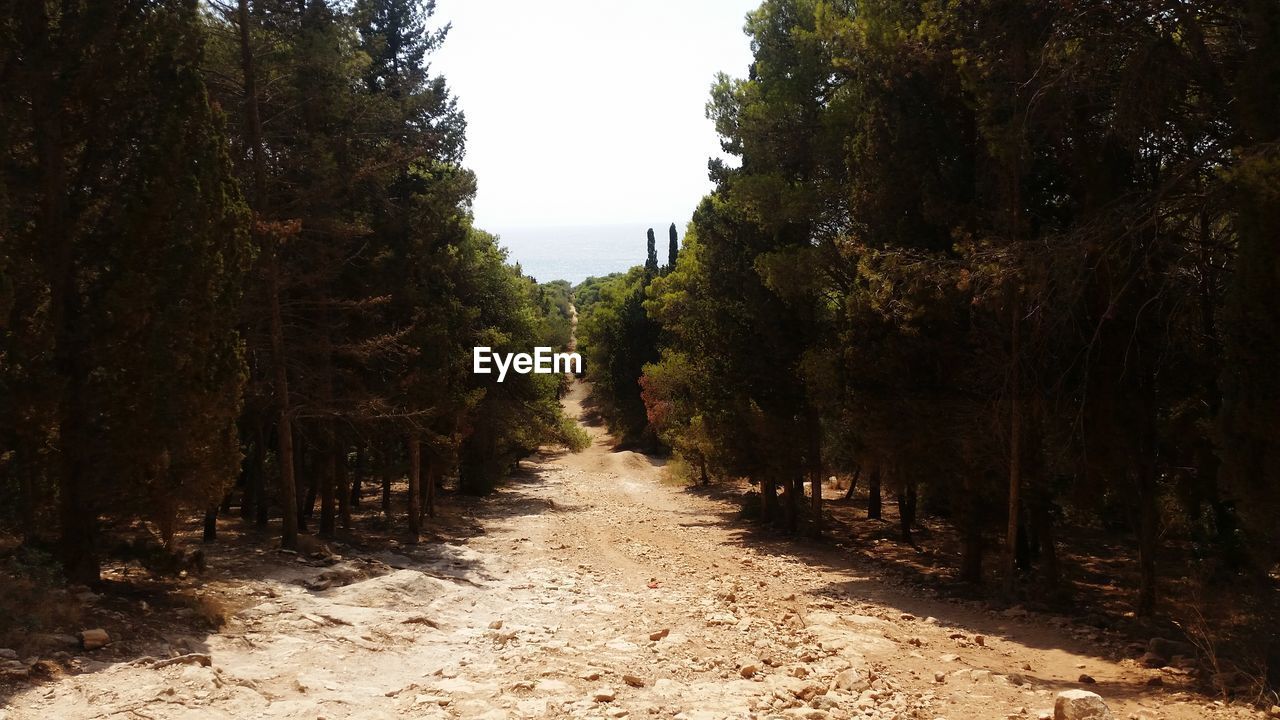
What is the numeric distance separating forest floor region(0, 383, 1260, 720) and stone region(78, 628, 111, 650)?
10cm

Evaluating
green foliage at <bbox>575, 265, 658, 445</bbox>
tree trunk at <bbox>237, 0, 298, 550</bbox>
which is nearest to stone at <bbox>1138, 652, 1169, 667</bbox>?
tree trunk at <bbox>237, 0, 298, 550</bbox>

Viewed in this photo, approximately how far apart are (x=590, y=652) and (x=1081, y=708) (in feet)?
18.0

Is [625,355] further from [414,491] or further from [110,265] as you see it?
[110,265]

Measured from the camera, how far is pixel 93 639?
842cm

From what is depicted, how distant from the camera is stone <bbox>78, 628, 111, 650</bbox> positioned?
8.37m

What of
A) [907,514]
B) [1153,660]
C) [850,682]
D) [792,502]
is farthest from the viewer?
[792,502]

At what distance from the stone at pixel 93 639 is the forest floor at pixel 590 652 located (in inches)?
4.0

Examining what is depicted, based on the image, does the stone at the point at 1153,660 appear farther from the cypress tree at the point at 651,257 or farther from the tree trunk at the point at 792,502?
the cypress tree at the point at 651,257

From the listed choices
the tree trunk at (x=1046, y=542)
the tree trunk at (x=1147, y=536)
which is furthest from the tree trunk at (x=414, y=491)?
the tree trunk at (x=1147, y=536)

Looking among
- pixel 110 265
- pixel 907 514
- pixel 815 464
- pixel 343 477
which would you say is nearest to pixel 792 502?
pixel 815 464

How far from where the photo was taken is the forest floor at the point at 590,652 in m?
7.73

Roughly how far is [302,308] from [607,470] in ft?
108

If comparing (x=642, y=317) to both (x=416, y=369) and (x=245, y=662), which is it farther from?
(x=245, y=662)

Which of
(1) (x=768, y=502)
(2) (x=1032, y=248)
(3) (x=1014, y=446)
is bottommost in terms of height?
(1) (x=768, y=502)
